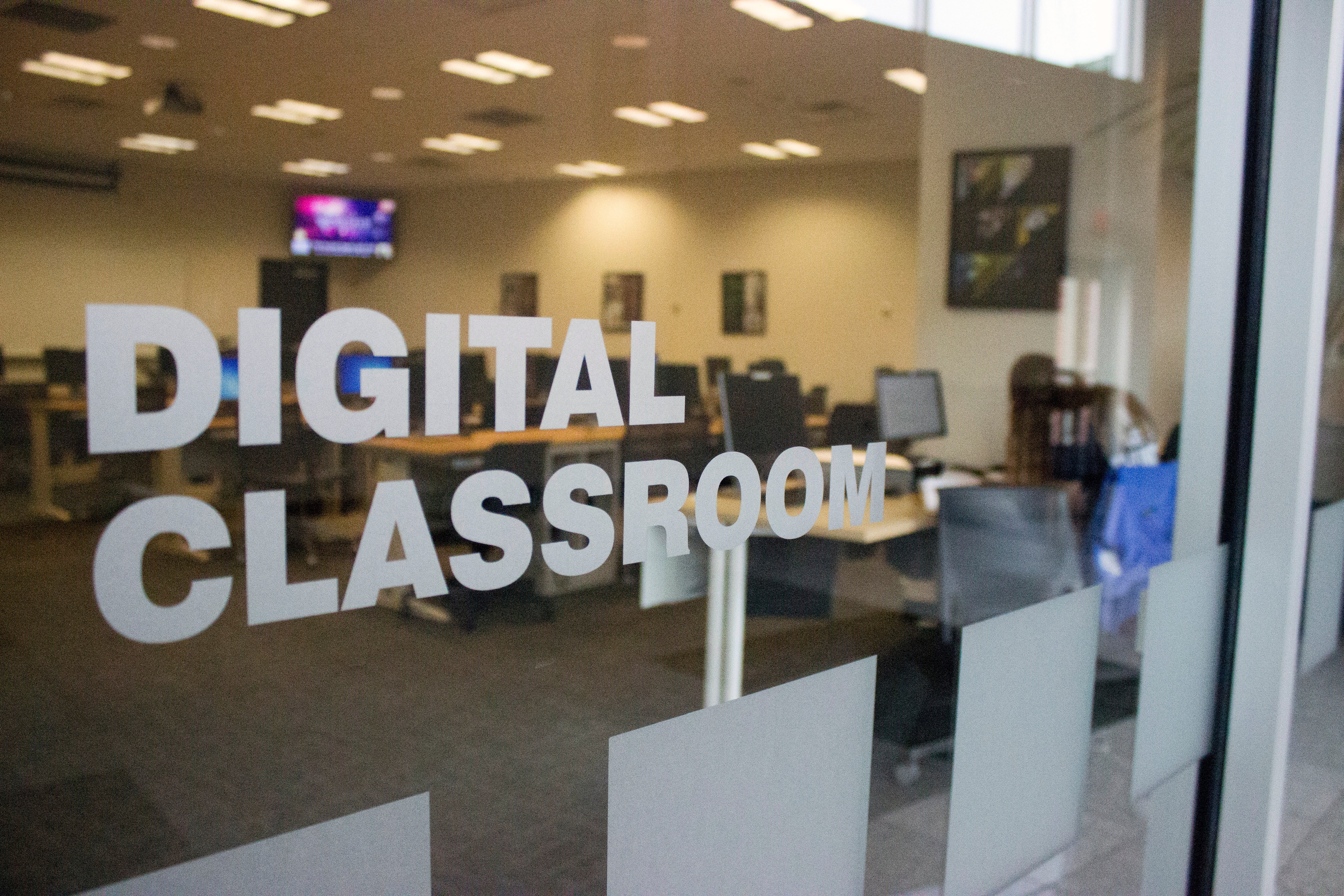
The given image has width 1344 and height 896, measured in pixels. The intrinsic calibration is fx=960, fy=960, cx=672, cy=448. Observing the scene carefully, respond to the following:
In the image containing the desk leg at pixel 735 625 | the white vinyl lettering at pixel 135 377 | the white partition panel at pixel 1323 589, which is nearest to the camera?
the white vinyl lettering at pixel 135 377

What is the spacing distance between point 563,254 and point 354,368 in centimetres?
761

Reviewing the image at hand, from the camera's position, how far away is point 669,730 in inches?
39.4

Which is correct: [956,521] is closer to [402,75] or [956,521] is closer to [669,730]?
[669,730]

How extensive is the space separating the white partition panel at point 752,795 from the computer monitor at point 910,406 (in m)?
2.68

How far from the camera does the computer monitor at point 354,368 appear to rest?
0.78 meters

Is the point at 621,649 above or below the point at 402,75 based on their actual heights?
below

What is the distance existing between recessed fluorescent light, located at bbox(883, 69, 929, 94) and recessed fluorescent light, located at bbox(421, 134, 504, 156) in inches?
117

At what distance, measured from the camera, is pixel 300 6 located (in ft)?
14.7

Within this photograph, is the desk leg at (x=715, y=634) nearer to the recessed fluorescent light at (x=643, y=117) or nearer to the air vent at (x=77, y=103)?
the air vent at (x=77, y=103)

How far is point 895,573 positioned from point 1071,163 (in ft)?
8.12

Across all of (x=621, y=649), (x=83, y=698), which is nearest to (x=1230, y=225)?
(x=621, y=649)

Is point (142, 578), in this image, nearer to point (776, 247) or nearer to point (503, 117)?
point (503, 117)

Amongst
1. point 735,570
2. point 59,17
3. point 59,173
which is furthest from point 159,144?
Result: point 735,570

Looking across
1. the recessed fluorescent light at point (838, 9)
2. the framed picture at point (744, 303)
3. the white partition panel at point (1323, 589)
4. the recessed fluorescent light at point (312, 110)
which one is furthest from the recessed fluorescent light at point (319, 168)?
the framed picture at point (744, 303)
